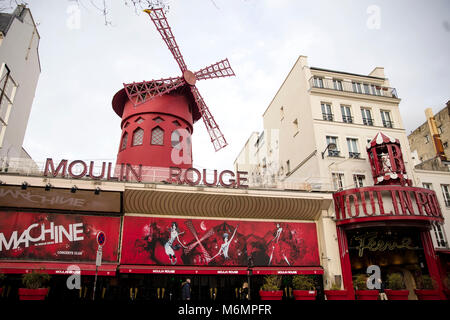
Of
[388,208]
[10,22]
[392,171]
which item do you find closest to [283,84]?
[392,171]

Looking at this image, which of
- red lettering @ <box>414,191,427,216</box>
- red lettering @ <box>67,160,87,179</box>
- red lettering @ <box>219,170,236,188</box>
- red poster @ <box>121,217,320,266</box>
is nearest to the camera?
red lettering @ <box>67,160,87,179</box>

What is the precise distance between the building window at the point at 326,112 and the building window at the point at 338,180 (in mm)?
2879

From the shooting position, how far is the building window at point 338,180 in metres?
13.6

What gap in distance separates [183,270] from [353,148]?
9.56 metres

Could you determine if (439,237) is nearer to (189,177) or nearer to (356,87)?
(356,87)

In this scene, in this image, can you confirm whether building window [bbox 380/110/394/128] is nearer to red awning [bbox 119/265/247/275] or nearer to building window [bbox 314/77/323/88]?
building window [bbox 314/77/323/88]

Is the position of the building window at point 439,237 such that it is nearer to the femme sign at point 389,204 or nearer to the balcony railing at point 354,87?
the femme sign at point 389,204

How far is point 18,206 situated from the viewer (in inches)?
409

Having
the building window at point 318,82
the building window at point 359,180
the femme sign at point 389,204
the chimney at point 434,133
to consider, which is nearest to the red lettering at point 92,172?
the femme sign at point 389,204

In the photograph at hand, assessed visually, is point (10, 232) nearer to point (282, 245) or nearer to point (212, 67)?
point (282, 245)

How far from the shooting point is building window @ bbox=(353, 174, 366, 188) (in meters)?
13.9

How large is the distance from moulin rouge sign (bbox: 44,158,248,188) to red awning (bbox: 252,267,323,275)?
3.11 metres

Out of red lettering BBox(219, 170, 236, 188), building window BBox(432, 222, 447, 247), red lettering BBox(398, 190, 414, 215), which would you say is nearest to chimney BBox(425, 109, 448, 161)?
building window BBox(432, 222, 447, 247)

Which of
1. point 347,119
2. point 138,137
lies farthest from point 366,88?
point 138,137
